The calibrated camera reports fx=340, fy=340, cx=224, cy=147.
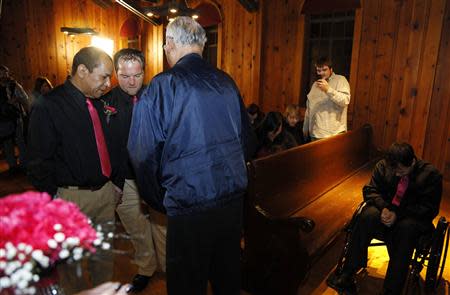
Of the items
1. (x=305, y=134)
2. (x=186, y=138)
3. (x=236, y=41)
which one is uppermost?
(x=236, y=41)

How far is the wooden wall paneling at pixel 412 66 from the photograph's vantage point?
473 cm

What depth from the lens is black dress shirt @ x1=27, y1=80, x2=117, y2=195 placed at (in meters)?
1.87

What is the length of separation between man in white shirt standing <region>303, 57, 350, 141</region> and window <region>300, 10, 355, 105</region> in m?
1.47

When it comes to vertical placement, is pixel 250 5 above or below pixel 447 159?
above

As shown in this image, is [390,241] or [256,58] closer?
[390,241]

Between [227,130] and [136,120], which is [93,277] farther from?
[227,130]

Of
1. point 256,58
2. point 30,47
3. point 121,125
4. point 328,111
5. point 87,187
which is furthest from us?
point 30,47

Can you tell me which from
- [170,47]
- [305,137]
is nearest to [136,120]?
[170,47]

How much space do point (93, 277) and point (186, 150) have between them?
665 mm

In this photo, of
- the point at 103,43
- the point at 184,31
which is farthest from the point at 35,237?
the point at 103,43

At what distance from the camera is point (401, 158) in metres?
2.55

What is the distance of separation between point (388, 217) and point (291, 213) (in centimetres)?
78

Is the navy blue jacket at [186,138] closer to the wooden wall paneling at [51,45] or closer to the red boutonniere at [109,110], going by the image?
the red boutonniere at [109,110]

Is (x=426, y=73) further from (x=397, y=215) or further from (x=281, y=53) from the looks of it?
(x=397, y=215)
